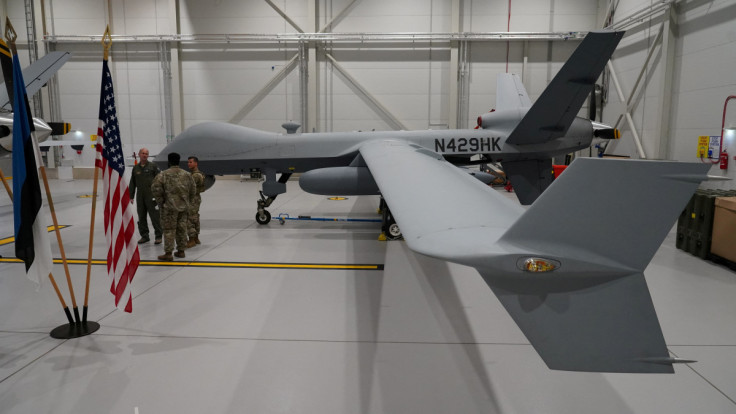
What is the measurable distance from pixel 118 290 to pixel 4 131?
5906mm

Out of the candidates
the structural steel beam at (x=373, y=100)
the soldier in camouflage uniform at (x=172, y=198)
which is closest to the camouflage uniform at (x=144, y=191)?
the soldier in camouflage uniform at (x=172, y=198)

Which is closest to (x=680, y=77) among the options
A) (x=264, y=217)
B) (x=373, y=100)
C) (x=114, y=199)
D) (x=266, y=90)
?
(x=373, y=100)

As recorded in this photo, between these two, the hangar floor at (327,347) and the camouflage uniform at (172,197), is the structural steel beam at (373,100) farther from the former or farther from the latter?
the camouflage uniform at (172,197)

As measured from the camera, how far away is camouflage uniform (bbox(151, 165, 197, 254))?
7418 mm

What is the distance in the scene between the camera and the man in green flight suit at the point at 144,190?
8.52 metres

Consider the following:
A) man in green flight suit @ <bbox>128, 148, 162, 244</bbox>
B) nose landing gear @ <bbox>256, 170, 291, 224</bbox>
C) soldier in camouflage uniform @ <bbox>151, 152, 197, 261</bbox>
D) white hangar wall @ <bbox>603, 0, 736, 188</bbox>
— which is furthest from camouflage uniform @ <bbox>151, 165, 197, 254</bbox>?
white hangar wall @ <bbox>603, 0, 736, 188</bbox>

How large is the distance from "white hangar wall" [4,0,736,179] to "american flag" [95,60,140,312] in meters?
15.6

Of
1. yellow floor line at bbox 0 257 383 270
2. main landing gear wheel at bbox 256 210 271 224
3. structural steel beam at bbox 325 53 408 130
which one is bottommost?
yellow floor line at bbox 0 257 383 270

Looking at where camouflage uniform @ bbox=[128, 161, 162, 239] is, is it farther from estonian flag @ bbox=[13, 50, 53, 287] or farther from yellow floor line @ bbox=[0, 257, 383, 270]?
estonian flag @ bbox=[13, 50, 53, 287]

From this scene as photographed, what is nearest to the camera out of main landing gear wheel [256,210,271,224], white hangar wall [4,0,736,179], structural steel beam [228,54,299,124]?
main landing gear wheel [256,210,271,224]

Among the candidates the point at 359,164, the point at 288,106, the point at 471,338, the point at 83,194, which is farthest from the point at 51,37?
the point at 471,338

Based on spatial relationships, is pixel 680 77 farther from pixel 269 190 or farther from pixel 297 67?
pixel 297 67

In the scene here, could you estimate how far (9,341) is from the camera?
183 inches

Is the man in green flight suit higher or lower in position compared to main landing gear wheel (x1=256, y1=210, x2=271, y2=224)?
higher
